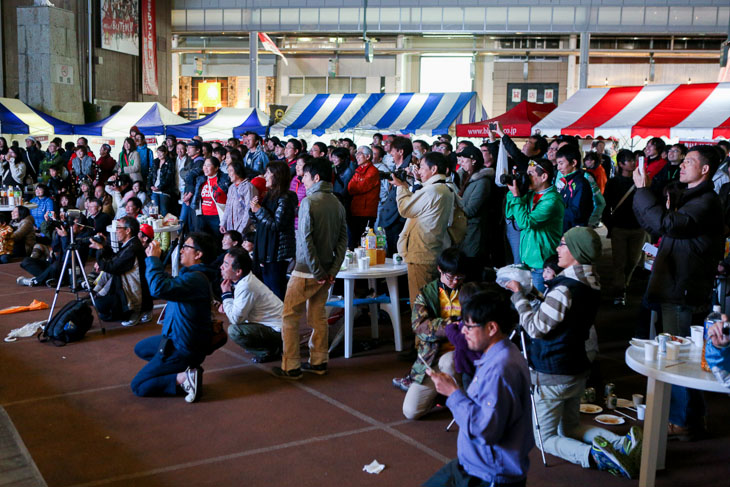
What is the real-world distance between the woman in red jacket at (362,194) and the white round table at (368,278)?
84.6 inches

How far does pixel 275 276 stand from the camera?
6.77 meters

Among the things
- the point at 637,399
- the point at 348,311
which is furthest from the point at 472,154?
the point at 637,399

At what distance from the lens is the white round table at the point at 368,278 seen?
636cm

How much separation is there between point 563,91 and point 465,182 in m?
20.0

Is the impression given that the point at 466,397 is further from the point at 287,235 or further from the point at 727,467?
the point at 287,235

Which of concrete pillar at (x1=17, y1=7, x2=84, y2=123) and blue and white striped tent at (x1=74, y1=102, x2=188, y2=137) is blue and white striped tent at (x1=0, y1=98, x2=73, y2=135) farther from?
concrete pillar at (x1=17, y1=7, x2=84, y2=123)

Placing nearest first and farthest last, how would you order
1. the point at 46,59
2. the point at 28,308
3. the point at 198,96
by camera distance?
the point at 28,308 < the point at 46,59 < the point at 198,96

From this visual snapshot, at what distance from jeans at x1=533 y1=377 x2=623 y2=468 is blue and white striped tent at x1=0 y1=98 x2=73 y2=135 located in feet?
54.2

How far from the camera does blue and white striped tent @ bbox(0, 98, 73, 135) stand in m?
17.8

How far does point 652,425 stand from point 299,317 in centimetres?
282

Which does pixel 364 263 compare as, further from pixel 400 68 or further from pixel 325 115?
pixel 400 68

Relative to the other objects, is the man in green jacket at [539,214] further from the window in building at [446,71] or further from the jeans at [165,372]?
the window in building at [446,71]

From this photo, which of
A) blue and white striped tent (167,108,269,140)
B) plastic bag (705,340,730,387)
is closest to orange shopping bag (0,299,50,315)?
plastic bag (705,340,730,387)

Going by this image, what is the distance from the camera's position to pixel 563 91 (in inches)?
1042
